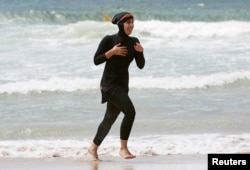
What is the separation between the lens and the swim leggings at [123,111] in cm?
724

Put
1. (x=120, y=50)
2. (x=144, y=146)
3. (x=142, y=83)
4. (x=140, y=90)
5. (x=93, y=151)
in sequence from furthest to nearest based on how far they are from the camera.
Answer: (x=142, y=83)
(x=140, y=90)
(x=144, y=146)
(x=93, y=151)
(x=120, y=50)

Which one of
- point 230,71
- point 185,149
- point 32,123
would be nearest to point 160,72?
point 230,71

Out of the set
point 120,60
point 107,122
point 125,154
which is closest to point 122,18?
point 120,60

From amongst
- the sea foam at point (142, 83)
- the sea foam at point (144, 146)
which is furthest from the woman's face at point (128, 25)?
the sea foam at point (142, 83)

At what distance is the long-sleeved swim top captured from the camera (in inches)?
284

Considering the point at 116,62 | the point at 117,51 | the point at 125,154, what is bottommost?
the point at 125,154

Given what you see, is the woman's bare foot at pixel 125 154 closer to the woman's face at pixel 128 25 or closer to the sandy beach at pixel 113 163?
the sandy beach at pixel 113 163

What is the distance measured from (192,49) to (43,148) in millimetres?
11339

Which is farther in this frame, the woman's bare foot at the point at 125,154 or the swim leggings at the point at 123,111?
the woman's bare foot at the point at 125,154

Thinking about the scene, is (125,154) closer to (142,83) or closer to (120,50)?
(120,50)

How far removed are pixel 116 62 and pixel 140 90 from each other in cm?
619

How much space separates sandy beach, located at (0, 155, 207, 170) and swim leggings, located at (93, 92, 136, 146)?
279 mm

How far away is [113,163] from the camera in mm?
7484

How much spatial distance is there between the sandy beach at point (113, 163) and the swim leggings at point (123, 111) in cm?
28
